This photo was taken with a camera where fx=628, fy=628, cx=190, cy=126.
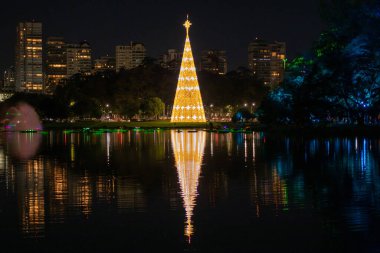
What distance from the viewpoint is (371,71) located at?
4428 centimetres

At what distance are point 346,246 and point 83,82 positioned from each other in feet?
360

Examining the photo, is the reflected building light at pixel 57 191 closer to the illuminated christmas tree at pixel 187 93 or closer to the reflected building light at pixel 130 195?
the reflected building light at pixel 130 195

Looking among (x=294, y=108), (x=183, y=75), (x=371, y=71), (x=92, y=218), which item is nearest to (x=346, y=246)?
(x=92, y=218)

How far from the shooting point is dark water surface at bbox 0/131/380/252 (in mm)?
10406

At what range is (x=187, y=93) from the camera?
74.1 m

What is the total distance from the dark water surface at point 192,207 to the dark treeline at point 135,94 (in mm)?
75790

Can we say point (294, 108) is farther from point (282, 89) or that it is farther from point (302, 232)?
point (302, 232)

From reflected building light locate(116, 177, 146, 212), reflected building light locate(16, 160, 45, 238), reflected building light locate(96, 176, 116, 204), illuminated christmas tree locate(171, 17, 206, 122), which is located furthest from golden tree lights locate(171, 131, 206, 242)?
illuminated christmas tree locate(171, 17, 206, 122)

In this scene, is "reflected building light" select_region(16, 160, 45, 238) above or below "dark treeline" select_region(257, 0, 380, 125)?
below

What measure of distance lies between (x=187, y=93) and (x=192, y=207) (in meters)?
60.8

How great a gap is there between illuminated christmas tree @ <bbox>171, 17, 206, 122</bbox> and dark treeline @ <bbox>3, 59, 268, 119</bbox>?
2105 cm

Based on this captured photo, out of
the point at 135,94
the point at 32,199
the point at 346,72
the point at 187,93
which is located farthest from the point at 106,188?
the point at 135,94

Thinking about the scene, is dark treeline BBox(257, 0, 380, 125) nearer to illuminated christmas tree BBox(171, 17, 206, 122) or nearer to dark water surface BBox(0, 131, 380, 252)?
dark water surface BBox(0, 131, 380, 252)

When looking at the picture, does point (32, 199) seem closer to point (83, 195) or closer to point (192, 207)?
point (83, 195)
